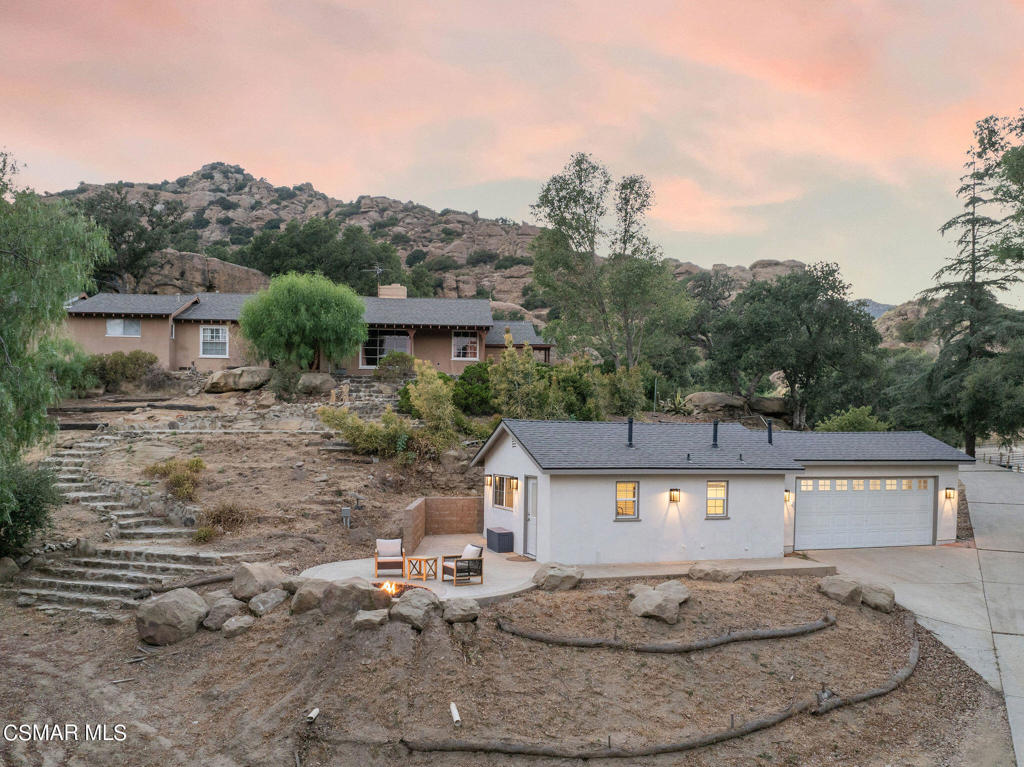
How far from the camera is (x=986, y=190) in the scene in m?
26.6

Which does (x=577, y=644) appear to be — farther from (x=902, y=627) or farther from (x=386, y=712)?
(x=902, y=627)

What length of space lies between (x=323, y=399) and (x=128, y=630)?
57.5ft

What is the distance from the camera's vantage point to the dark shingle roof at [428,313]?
33.7 meters

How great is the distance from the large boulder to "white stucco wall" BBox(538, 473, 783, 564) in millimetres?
20741

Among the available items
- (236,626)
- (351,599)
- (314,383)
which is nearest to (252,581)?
(236,626)

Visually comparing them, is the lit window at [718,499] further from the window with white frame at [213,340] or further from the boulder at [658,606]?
the window with white frame at [213,340]

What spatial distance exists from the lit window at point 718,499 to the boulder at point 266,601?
987 centimetres

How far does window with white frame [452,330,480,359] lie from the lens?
34.6 meters

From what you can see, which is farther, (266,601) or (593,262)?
(593,262)

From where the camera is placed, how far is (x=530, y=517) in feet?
49.3

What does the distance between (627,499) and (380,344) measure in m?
23.0

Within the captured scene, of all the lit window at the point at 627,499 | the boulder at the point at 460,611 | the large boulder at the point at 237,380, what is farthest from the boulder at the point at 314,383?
the boulder at the point at 460,611

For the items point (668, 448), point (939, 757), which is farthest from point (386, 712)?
point (668, 448)

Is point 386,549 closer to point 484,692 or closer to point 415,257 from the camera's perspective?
point 484,692
